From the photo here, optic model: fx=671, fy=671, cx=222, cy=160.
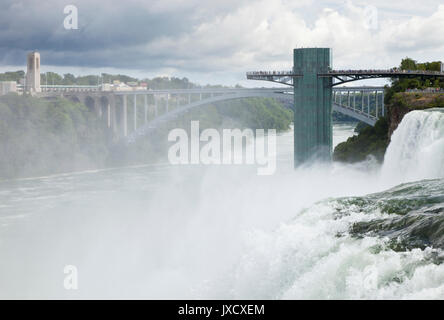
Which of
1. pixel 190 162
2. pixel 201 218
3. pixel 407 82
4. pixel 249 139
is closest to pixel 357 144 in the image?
pixel 407 82

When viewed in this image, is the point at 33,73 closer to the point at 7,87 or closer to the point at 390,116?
the point at 7,87

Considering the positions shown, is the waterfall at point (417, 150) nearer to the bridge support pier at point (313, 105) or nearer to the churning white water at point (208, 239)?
the churning white water at point (208, 239)

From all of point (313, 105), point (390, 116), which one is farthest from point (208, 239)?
point (313, 105)

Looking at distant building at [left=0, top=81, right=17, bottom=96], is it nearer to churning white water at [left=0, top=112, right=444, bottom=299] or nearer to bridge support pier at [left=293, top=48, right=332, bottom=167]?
churning white water at [left=0, top=112, right=444, bottom=299]
